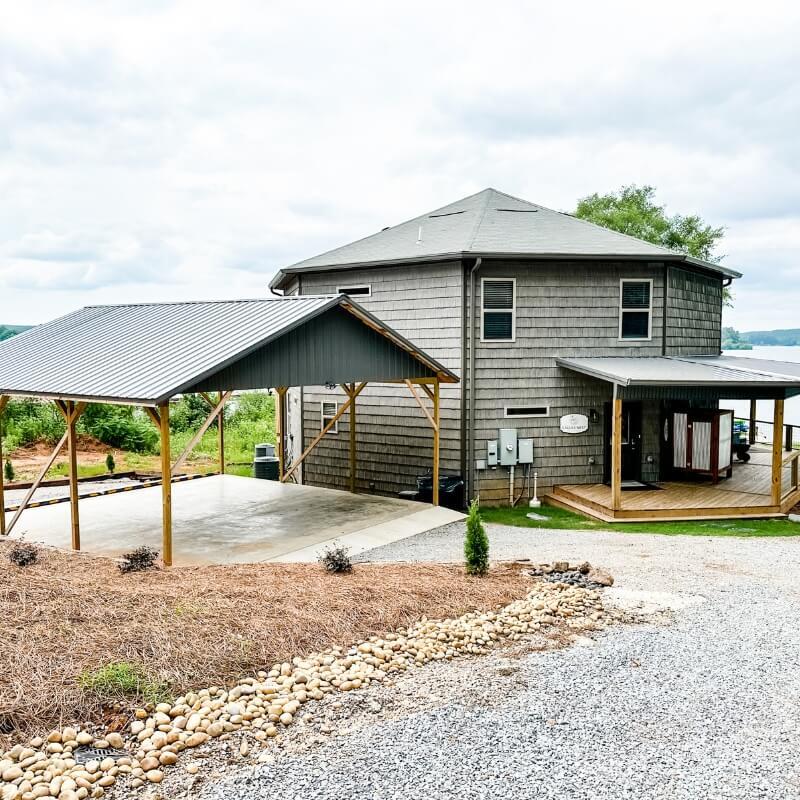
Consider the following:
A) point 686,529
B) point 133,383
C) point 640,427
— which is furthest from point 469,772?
point 640,427

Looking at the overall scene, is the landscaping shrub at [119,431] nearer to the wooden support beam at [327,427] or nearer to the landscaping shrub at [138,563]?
the wooden support beam at [327,427]

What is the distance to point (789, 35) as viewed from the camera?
13.4 meters

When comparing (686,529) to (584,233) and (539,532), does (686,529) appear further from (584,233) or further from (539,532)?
(584,233)

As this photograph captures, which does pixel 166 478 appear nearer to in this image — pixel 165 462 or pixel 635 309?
pixel 165 462

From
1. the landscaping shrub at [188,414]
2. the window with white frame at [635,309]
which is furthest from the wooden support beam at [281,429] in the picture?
the landscaping shrub at [188,414]

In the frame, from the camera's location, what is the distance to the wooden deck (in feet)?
43.5

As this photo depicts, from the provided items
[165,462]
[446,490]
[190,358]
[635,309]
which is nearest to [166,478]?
[165,462]

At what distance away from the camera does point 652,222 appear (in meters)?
35.2

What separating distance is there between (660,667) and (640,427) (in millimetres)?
10333

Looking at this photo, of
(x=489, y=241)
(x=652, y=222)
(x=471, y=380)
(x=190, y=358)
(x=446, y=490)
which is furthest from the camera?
(x=652, y=222)

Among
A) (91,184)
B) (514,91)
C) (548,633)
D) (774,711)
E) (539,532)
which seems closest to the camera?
(774,711)

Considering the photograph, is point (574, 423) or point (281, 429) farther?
point (281, 429)

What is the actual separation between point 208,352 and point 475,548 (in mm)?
4436

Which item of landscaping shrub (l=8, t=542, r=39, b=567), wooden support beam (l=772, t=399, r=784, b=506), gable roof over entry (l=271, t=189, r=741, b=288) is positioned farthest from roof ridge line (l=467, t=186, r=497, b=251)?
landscaping shrub (l=8, t=542, r=39, b=567)
